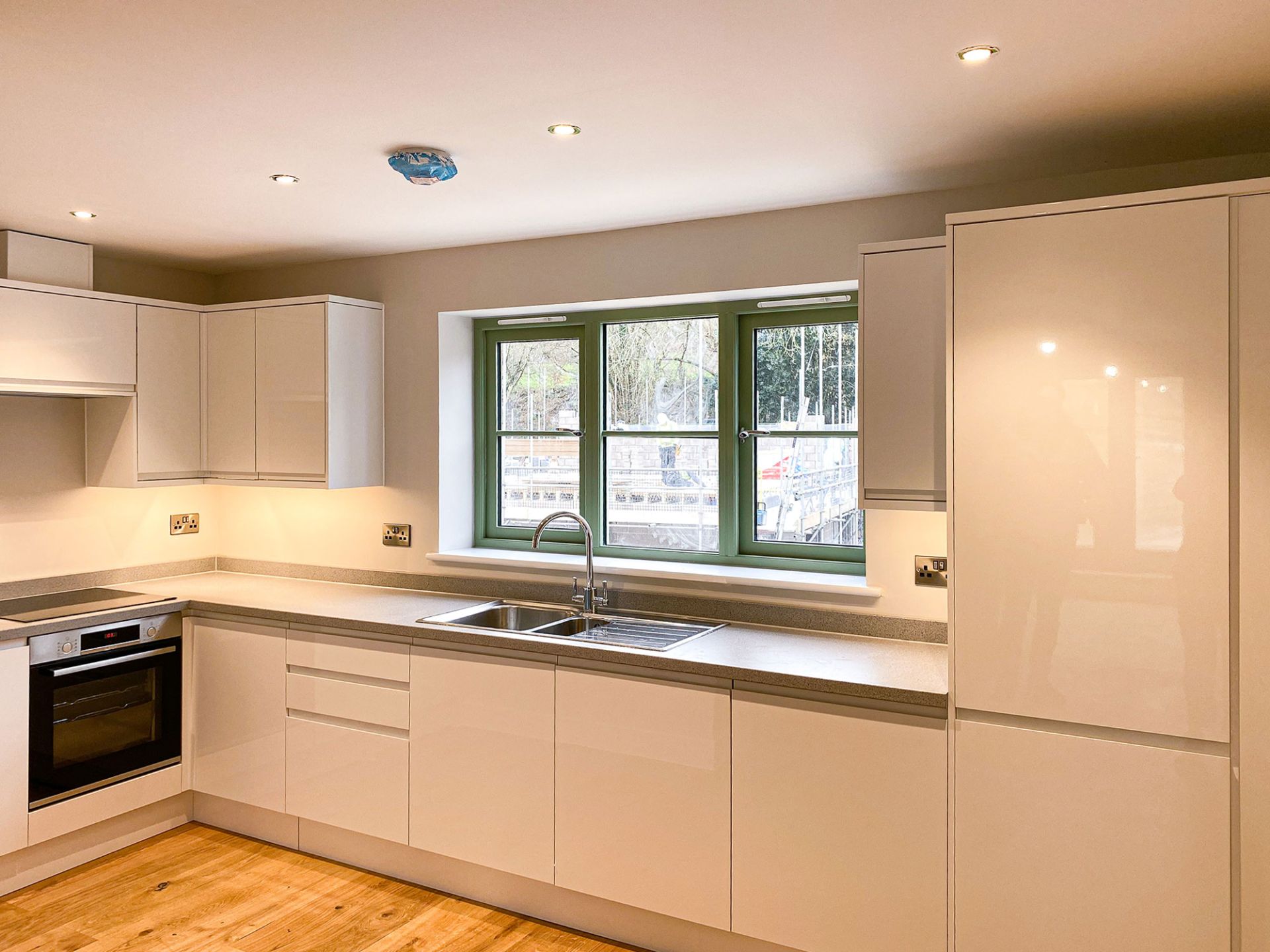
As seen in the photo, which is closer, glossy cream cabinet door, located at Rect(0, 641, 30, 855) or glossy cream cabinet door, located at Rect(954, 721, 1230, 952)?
glossy cream cabinet door, located at Rect(954, 721, 1230, 952)

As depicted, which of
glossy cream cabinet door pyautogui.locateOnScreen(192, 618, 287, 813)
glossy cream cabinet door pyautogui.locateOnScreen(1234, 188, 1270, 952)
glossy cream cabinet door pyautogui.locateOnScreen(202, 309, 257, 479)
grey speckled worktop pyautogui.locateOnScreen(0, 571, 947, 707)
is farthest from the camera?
glossy cream cabinet door pyautogui.locateOnScreen(202, 309, 257, 479)

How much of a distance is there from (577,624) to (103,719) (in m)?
1.81

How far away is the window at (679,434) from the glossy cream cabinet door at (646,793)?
35.2 inches

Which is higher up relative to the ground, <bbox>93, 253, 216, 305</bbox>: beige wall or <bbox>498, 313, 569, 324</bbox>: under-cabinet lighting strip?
<bbox>93, 253, 216, 305</bbox>: beige wall

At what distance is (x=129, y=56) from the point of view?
1892mm

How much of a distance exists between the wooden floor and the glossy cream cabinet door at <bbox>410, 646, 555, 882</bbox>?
0.20 metres

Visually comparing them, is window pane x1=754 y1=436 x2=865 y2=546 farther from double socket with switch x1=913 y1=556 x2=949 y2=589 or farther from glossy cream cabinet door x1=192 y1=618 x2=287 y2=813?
glossy cream cabinet door x1=192 y1=618 x2=287 y2=813

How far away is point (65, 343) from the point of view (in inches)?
136

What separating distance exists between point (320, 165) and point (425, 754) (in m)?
1.93

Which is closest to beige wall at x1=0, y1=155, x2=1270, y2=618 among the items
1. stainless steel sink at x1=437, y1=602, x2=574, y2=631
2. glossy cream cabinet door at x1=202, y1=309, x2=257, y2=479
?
glossy cream cabinet door at x1=202, y1=309, x2=257, y2=479

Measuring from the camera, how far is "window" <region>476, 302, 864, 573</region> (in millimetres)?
3268

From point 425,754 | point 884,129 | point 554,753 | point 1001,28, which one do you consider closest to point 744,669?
point 554,753

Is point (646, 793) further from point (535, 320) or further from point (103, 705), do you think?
point (103, 705)

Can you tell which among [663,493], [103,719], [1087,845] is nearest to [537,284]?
[663,493]
